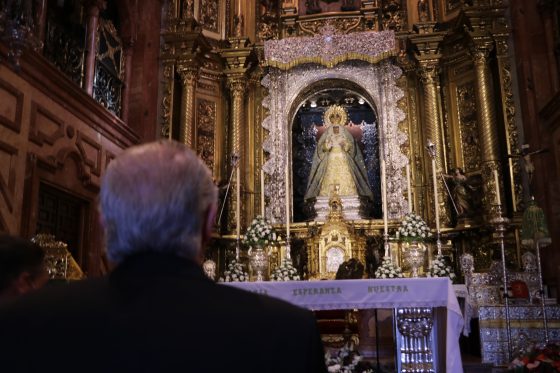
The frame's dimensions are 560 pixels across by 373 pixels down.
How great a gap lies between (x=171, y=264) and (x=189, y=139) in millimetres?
9098

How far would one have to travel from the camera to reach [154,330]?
3.17 ft

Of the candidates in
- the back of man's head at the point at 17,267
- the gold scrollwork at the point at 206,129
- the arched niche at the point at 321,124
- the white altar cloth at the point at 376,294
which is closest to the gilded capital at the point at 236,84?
the gold scrollwork at the point at 206,129

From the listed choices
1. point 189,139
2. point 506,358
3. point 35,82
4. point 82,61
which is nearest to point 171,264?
point 35,82

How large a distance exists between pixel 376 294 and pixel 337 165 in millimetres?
5863

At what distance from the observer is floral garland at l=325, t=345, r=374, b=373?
4.72 metres

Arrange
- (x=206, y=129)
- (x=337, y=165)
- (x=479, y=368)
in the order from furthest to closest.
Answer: (x=206, y=129), (x=337, y=165), (x=479, y=368)

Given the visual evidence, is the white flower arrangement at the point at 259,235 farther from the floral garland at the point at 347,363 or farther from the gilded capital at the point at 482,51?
the gilded capital at the point at 482,51

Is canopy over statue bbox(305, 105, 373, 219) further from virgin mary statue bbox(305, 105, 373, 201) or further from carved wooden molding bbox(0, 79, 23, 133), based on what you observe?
carved wooden molding bbox(0, 79, 23, 133)

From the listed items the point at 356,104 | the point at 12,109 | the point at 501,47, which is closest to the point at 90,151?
the point at 12,109

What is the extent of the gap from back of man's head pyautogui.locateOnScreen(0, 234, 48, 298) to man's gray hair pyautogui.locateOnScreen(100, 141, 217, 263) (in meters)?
0.91

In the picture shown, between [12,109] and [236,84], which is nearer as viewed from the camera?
[12,109]

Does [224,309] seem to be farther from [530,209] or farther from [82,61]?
[82,61]

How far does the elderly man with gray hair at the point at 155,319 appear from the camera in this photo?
0.97 m

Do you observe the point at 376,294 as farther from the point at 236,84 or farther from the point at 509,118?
the point at 236,84
